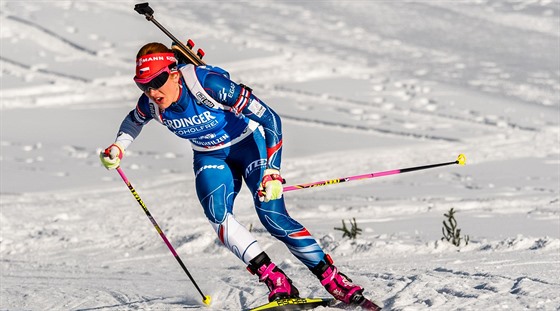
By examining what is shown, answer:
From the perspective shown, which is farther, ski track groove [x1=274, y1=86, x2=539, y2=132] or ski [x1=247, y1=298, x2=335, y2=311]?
ski track groove [x1=274, y1=86, x2=539, y2=132]

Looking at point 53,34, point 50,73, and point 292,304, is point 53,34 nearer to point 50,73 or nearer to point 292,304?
point 50,73

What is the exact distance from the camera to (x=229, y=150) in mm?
6273

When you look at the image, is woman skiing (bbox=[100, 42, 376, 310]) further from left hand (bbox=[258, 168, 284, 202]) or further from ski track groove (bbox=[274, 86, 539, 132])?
ski track groove (bbox=[274, 86, 539, 132])

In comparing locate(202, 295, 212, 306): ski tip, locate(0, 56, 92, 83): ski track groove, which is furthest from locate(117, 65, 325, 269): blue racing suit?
locate(0, 56, 92, 83): ski track groove

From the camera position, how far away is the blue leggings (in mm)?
6043

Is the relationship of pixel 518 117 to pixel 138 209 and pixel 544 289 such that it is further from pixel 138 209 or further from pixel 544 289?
pixel 544 289

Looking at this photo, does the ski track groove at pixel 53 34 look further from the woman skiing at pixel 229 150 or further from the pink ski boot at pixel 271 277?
the pink ski boot at pixel 271 277

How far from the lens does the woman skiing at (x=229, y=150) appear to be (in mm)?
5875

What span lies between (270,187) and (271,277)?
0.68 meters

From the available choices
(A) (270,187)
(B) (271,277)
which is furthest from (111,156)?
(B) (271,277)

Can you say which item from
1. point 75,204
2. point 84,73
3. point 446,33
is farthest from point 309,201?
point 446,33

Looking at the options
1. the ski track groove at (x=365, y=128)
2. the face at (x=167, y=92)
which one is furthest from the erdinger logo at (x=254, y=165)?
the ski track groove at (x=365, y=128)

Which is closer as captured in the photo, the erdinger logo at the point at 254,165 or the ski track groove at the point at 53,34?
the erdinger logo at the point at 254,165

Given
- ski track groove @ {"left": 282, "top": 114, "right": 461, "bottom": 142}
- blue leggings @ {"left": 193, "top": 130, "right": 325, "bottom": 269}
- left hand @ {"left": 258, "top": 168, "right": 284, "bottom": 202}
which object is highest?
left hand @ {"left": 258, "top": 168, "right": 284, "bottom": 202}
